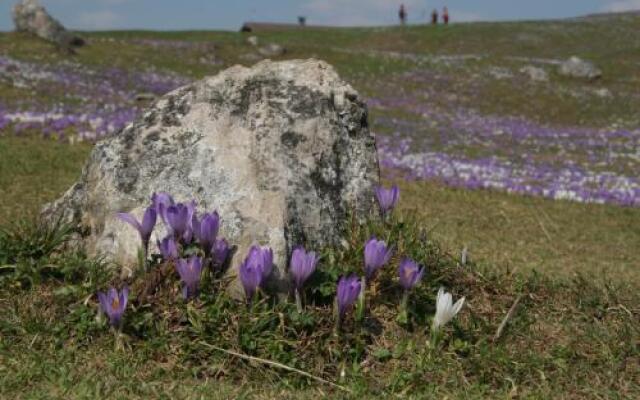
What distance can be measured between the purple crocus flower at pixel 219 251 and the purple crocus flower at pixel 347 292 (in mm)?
703

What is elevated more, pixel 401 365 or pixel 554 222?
pixel 401 365

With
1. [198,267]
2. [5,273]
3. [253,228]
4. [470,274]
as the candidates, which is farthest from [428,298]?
[5,273]

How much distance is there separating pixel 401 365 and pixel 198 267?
3.77 feet

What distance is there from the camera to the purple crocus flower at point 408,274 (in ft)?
11.4

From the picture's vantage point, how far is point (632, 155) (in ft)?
59.5

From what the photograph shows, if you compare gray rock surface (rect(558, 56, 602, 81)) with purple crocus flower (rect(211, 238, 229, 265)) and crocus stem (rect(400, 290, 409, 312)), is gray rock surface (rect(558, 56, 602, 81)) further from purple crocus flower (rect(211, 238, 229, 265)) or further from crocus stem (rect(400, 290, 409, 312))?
purple crocus flower (rect(211, 238, 229, 265))

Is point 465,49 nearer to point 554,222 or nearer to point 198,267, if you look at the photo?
point 554,222

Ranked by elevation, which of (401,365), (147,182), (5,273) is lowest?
(401,365)

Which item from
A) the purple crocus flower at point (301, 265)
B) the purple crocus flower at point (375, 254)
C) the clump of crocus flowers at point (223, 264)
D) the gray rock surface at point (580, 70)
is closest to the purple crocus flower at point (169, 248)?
the clump of crocus flowers at point (223, 264)

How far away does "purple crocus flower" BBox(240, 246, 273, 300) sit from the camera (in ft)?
10.7

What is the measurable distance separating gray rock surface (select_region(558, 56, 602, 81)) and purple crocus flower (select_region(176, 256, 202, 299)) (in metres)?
36.1

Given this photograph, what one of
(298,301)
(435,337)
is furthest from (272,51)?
(435,337)

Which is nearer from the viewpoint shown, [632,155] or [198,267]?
[198,267]

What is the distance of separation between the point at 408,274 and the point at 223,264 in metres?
1.03
